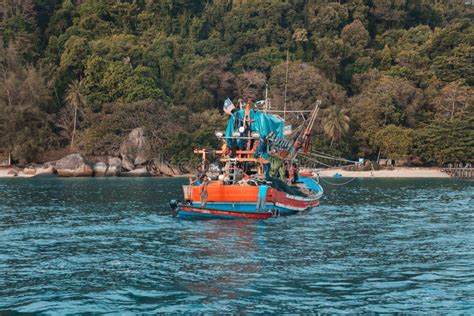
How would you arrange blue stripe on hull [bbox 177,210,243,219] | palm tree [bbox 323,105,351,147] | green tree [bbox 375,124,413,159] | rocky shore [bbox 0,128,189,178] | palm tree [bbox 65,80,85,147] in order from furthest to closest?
palm tree [bbox 323,105,351,147], green tree [bbox 375,124,413,159], palm tree [bbox 65,80,85,147], rocky shore [bbox 0,128,189,178], blue stripe on hull [bbox 177,210,243,219]

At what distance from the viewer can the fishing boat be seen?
41.3 meters

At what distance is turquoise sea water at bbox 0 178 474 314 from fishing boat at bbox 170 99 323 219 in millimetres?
1164

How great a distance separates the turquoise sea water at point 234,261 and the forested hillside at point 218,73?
2148 inches

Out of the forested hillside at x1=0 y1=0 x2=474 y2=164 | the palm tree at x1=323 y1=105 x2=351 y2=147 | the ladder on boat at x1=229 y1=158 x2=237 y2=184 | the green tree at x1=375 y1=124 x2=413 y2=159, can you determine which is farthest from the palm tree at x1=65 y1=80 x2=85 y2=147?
the ladder on boat at x1=229 y1=158 x2=237 y2=184

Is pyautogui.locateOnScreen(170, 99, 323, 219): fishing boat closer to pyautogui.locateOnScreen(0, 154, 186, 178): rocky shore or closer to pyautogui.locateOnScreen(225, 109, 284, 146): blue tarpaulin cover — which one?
pyautogui.locateOnScreen(225, 109, 284, 146): blue tarpaulin cover

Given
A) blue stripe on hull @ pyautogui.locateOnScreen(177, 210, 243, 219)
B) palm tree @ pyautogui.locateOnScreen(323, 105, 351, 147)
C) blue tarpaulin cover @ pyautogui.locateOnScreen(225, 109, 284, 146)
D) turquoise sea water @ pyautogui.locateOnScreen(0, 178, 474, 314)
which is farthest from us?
palm tree @ pyautogui.locateOnScreen(323, 105, 351, 147)

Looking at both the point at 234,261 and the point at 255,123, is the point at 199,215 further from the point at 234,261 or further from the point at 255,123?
the point at 234,261

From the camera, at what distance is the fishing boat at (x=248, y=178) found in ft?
136

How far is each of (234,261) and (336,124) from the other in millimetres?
81090

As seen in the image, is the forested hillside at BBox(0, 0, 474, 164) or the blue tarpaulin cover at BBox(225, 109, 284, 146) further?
the forested hillside at BBox(0, 0, 474, 164)

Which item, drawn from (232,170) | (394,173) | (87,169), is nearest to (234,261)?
(232,170)

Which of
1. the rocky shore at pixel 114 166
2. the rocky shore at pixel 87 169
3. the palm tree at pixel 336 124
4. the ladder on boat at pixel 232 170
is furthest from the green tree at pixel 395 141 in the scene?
the ladder on boat at pixel 232 170

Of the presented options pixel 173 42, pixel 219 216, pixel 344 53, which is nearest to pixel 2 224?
pixel 219 216

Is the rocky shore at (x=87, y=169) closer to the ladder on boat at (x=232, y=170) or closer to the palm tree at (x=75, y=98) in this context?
the palm tree at (x=75, y=98)
